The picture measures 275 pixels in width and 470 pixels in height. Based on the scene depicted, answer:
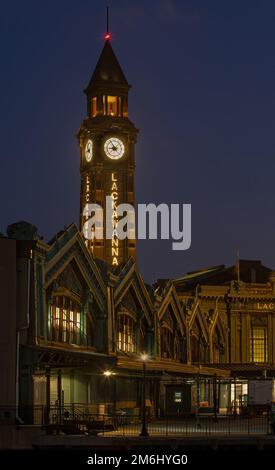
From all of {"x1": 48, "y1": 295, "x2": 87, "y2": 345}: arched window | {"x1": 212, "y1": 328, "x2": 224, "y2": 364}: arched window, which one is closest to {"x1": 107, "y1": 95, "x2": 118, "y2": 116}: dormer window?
{"x1": 212, "y1": 328, "x2": 224, "y2": 364}: arched window

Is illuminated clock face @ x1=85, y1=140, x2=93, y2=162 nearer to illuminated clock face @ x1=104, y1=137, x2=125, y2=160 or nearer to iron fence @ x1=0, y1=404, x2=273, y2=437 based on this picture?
illuminated clock face @ x1=104, y1=137, x2=125, y2=160

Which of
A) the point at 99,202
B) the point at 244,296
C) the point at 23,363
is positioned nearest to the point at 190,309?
the point at 244,296

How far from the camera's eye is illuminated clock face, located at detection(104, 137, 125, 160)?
142 m

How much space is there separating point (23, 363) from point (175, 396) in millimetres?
29289

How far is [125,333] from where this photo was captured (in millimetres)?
85812

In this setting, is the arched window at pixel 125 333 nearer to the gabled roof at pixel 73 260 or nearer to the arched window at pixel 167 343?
the gabled roof at pixel 73 260

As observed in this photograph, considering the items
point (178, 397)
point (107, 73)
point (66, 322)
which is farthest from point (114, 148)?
point (66, 322)

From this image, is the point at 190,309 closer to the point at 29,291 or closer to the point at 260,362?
the point at 260,362

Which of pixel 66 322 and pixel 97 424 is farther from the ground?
pixel 66 322

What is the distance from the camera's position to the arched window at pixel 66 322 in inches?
2746

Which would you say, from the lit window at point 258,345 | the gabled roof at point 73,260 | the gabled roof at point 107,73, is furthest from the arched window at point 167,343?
the gabled roof at point 107,73

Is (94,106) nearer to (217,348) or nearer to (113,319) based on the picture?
(217,348)

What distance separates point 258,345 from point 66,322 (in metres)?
57.6

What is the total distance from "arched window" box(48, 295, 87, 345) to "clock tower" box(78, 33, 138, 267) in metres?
57.9
